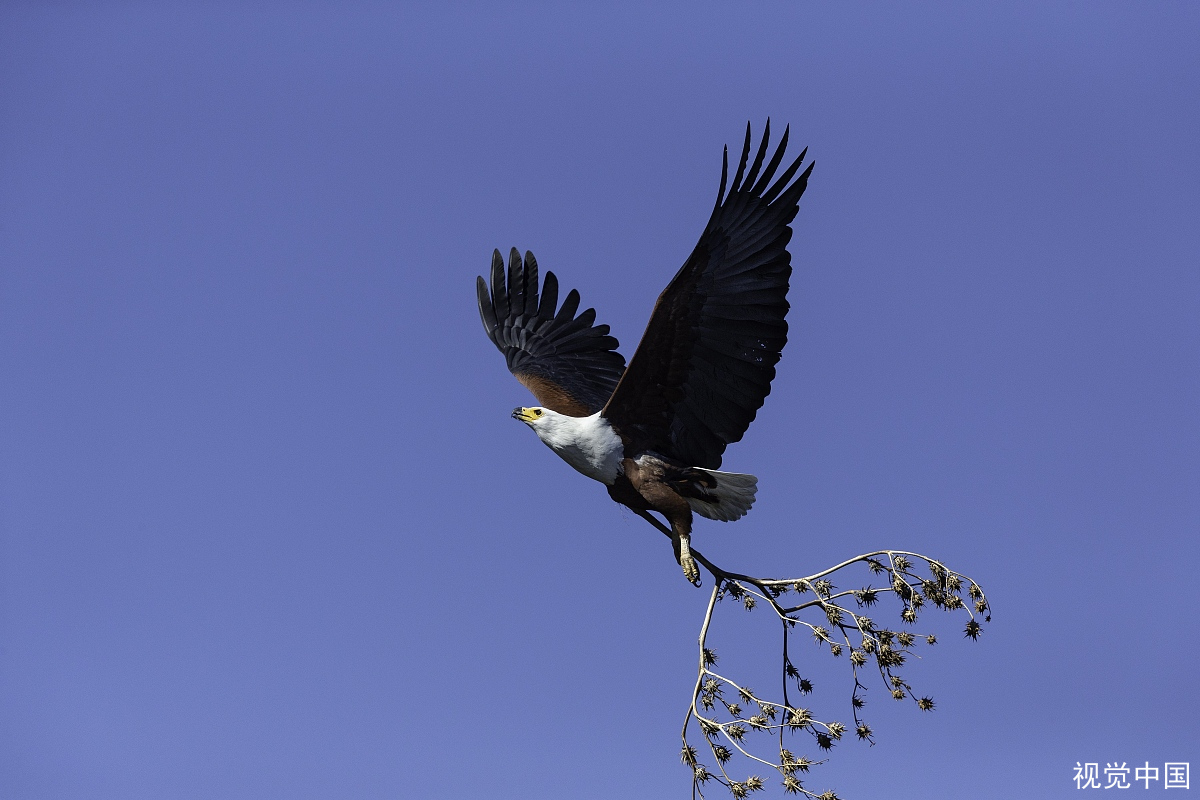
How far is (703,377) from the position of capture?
26.2 ft

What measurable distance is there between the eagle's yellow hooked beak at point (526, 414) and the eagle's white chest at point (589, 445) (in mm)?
195

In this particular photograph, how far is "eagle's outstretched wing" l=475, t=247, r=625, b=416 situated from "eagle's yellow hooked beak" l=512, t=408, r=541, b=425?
5.61 ft

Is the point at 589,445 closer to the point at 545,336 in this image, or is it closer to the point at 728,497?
the point at 728,497

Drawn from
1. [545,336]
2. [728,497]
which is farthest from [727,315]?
[545,336]

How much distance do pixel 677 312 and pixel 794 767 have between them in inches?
132

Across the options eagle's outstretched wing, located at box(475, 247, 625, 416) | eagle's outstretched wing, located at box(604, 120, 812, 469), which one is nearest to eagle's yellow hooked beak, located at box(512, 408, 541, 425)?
eagle's outstretched wing, located at box(604, 120, 812, 469)

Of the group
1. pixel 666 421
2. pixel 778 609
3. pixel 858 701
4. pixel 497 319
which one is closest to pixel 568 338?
pixel 497 319

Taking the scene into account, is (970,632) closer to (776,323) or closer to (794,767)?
(794,767)

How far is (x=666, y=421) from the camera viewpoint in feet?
26.7

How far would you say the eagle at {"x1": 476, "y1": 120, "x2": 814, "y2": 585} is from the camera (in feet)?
25.4

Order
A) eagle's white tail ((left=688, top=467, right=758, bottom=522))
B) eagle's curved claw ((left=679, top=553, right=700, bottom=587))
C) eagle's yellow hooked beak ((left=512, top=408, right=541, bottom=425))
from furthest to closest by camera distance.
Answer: eagle's yellow hooked beak ((left=512, top=408, right=541, bottom=425))
eagle's white tail ((left=688, top=467, right=758, bottom=522))
eagle's curved claw ((left=679, top=553, right=700, bottom=587))

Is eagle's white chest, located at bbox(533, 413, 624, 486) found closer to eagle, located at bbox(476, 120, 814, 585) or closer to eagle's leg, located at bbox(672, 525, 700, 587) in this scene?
eagle, located at bbox(476, 120, 814, 585)

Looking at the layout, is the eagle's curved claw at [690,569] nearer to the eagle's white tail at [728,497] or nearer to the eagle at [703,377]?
the eagle at [703,377]

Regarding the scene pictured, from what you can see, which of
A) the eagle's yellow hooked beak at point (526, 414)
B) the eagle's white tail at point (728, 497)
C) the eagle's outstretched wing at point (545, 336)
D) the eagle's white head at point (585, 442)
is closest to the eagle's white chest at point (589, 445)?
the eagle's white head at point (585, 442)
